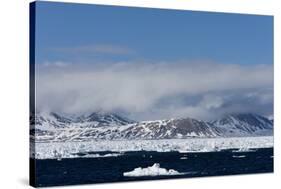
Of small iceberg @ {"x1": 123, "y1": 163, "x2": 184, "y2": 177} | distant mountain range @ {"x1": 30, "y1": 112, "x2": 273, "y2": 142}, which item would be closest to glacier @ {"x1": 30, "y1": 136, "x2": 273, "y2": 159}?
distant mountain range @ {"x1": 30, "y1": 112, "x2": 273, "y2": 142}

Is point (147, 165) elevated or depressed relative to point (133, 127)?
depressed

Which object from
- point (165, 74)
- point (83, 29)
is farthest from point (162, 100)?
point (83, 29)

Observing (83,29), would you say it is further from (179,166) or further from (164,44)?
(179,166)

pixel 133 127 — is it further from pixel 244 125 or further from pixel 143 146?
pixel 244 125

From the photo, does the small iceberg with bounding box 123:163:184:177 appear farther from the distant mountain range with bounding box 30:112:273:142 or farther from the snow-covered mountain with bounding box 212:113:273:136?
the snow-covered mountain with bounding box 212:113:273:136

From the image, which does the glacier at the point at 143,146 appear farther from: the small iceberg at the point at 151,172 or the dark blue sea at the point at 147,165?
the small iceberg at the point at 151,172

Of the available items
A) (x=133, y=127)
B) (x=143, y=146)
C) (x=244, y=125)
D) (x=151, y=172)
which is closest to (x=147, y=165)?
(x=151, y=172)
